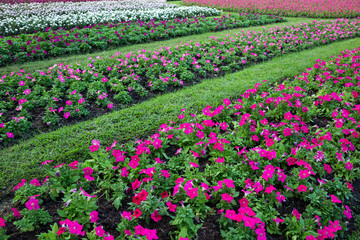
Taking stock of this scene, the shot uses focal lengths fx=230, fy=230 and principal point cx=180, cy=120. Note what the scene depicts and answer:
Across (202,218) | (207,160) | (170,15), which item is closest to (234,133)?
(207,160)

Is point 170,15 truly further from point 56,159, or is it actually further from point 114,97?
point 56,159

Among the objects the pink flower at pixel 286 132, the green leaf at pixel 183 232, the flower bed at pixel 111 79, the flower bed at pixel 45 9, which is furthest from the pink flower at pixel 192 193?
the flower bed at pixel 45 9

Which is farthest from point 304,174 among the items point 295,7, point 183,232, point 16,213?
point 295,7

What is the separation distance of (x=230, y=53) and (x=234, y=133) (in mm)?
4349

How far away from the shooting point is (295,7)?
54.4ft

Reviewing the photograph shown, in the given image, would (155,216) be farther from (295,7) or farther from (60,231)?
(295,7)

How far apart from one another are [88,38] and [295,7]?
599 inches

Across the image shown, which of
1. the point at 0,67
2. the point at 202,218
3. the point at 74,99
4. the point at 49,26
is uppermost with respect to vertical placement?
the point at 49,26

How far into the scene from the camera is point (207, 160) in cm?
344

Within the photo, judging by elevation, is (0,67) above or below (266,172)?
above

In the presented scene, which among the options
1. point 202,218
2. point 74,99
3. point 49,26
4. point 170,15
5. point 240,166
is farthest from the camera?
point 170,15

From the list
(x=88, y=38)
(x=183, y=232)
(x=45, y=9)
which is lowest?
(x=183, y=232)

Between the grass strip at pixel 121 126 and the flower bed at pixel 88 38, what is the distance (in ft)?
14.1

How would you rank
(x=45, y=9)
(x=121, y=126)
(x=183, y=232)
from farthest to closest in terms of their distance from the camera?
1. (x=45, y=9)
2. (x=121, y=126)
3. (x=183, y=232)
